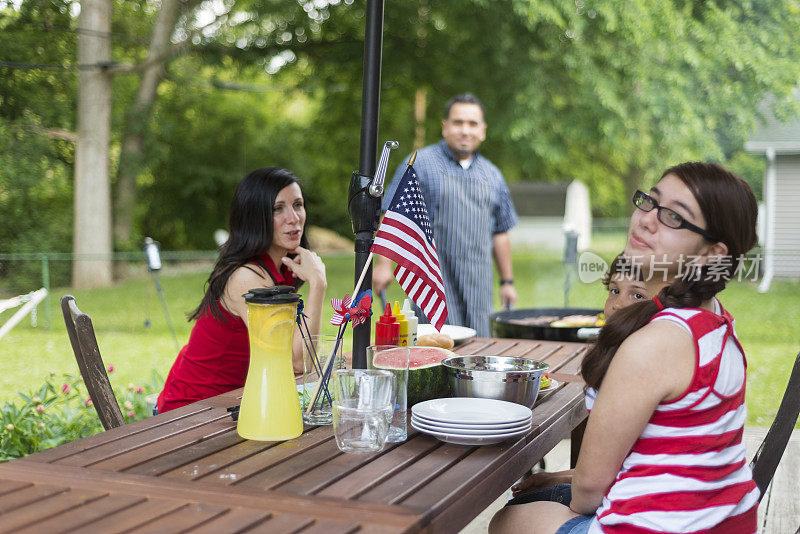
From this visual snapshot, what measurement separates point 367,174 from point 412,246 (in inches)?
10.5

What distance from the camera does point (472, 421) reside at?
1.84 meters

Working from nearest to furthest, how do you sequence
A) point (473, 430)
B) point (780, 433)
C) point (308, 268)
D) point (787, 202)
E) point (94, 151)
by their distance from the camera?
1. point (473, 430)
2. point (780, 433)
3. point (308, 268)
4. point (94, 151)
5. point (787, 202)

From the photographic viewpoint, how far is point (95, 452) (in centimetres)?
177

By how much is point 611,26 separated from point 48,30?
9713 millimetres

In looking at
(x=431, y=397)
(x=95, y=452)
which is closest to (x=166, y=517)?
(x=95, y=452)

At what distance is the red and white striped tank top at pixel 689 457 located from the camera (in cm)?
163

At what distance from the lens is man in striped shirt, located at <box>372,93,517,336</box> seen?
470 centimetres

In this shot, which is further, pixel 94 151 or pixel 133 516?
pixel 94 151

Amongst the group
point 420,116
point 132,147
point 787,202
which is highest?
point 420,116

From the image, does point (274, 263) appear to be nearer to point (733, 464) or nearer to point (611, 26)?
point (733, 464)

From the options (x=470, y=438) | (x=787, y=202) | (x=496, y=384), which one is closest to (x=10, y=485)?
(x=470, y=438)

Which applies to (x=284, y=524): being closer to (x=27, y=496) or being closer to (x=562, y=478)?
(x=27, y=496)

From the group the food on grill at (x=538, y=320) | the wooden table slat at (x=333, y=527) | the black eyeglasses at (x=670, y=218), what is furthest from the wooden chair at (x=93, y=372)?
the food on grill at (x=538, y=320)

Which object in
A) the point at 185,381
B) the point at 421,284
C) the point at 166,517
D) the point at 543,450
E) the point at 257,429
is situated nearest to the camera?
the point at 166,517
